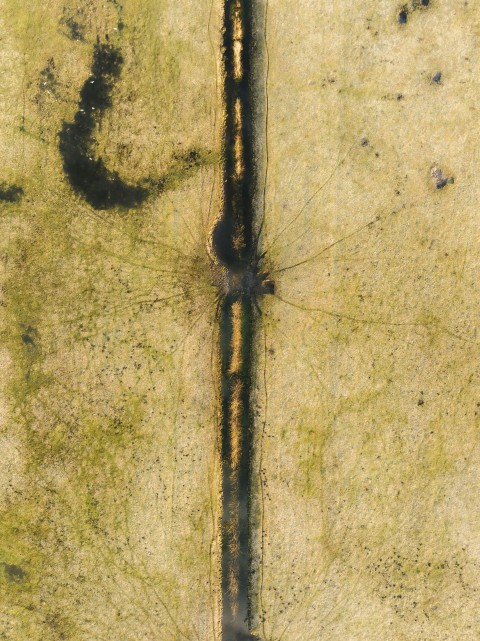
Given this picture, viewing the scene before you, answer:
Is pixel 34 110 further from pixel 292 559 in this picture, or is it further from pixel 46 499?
pixel 292 559

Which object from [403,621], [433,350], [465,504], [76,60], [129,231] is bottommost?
[403,621]

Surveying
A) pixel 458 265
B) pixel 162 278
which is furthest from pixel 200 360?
pixel 458 265

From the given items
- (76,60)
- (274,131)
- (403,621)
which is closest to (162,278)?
(274,131)

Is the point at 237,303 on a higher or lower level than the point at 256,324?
higher

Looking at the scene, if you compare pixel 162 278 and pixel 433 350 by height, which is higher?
pixel 162 278

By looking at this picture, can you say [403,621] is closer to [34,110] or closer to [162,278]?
[162,278]

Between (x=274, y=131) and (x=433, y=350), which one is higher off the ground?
(x=274, y=131)

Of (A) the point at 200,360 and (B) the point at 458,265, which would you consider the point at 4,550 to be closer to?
(A) the point at 200,360

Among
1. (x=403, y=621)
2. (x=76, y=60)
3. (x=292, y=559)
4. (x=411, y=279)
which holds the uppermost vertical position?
(x=76, y=60)

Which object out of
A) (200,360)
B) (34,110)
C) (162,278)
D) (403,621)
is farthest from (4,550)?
(34,110)
